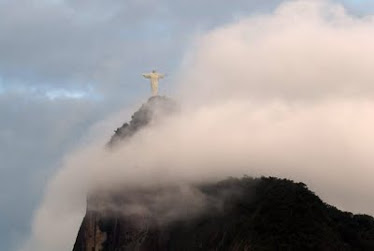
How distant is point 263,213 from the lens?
13400 centimetres

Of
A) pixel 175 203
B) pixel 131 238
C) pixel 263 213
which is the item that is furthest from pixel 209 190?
pixel 263 213

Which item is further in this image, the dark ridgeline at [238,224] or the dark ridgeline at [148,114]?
the dark ridgeline at [148,114]

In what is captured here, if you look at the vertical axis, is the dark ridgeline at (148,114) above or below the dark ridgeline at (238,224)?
above

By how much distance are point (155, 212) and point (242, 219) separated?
2992 centimetres

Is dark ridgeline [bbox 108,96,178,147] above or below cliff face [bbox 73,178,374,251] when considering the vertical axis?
above

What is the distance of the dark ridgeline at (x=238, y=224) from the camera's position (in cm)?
12862

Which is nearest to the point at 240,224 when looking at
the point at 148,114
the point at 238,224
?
the point at 238,224

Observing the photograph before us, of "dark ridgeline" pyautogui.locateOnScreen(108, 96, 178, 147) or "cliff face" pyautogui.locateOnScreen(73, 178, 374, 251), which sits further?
"dark ridgeline" pyautogui.locateOnScreen(108, 96, 178, 147)

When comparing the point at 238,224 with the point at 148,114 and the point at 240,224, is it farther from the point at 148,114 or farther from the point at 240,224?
the point at 148,114

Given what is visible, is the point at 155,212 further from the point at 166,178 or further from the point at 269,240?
the point at 269,240

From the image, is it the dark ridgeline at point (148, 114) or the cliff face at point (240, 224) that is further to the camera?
the dark ridgeline at point (148, 114)

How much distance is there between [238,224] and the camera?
135625mm

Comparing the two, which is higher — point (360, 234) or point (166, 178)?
point (166, 178)

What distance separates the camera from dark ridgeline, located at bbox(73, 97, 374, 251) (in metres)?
129
